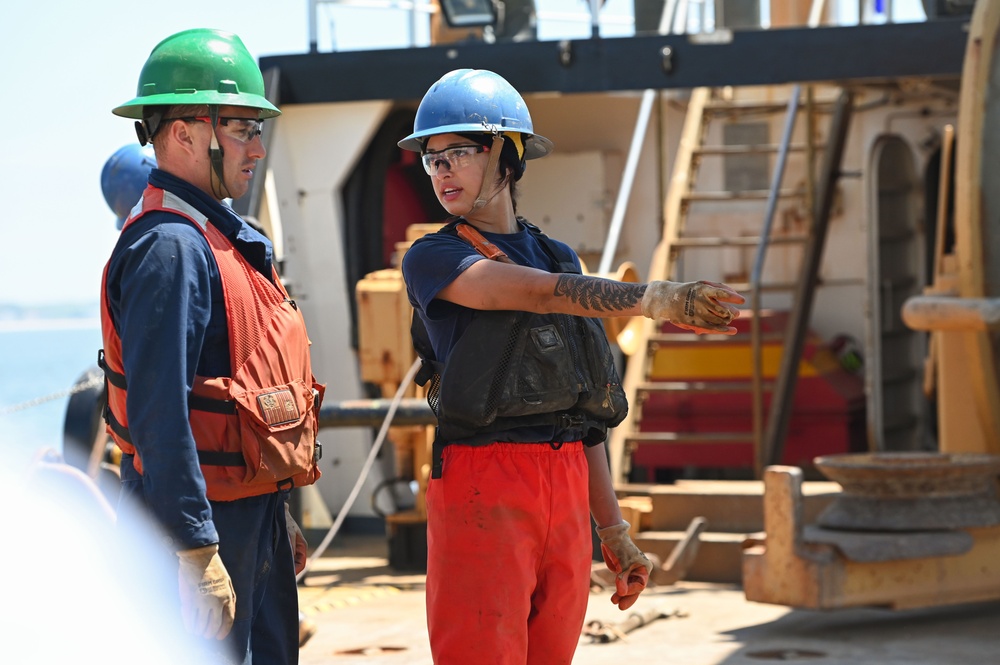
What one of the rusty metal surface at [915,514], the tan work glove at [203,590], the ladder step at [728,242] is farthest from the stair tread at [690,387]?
the tan work glove at [203,590]

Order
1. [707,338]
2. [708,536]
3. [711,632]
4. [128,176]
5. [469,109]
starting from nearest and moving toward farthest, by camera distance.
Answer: [469,109] < [128,176] < [711,632] < [708,536] < [707,338]

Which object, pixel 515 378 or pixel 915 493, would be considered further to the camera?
pixel 915 493

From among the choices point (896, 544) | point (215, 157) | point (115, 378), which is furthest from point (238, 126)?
point (896, 544)

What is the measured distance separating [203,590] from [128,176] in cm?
282

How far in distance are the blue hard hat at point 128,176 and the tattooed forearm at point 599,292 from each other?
8.62 feet

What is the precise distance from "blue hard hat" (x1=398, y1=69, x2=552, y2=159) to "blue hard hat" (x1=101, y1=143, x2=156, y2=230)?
2122mm

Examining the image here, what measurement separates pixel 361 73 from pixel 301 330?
491 cm

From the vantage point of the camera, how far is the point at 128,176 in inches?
206

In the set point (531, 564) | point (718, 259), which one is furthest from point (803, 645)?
point (718, 259)

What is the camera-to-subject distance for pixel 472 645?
10.1 feet

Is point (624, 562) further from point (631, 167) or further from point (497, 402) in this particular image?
point (631, 167)

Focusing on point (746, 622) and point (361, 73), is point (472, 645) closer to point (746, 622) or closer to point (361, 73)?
point (746, 622)

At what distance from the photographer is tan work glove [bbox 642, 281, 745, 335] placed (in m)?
2.71

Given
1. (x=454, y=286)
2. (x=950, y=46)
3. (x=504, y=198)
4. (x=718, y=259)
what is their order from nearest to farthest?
(x=454, y=286) → (x=504, y=198) → (x=950, y=46) → (x=718, y=259)
